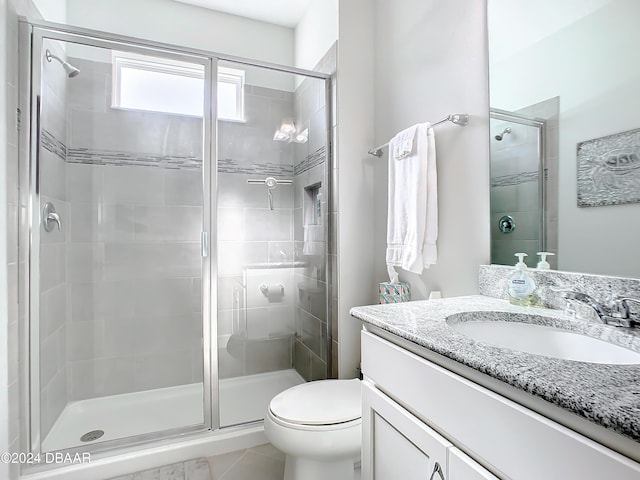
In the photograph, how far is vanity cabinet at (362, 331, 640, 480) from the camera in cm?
43

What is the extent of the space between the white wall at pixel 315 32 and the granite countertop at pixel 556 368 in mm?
1719

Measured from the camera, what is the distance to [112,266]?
75.8 inches

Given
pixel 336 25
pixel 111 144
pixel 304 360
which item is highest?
pixel 336 25

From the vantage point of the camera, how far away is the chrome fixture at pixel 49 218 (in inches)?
60.5

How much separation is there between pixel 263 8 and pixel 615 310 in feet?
8.62

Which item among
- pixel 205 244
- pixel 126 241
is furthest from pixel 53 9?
pixel 205 244

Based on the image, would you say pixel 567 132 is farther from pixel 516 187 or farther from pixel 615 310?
pixel 615 310

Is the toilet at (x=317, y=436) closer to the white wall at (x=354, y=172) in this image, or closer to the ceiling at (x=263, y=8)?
the white wall at (x=354, y=172)

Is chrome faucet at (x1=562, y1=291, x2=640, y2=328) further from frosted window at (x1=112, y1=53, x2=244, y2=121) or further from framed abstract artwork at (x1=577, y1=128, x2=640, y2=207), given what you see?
frosted window at (x1=112, y1=53, x2=244, y2=121)

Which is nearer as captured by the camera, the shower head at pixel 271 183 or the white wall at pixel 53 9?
the white wall at pixel 53 9

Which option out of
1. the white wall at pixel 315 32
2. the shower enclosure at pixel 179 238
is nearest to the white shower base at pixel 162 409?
the shower enclosure at pixel 179 238

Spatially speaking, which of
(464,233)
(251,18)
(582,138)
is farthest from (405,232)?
(251,18)

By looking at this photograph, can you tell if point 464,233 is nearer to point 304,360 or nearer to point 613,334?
point 613,334

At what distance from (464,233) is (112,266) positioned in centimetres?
188
